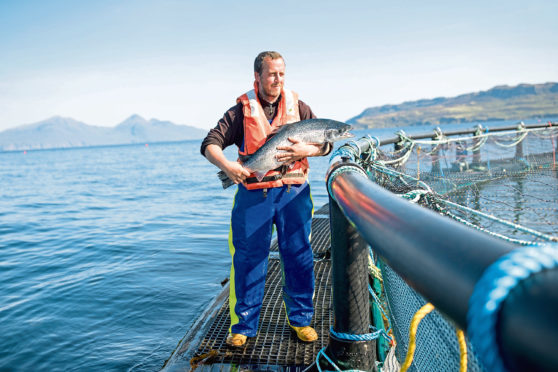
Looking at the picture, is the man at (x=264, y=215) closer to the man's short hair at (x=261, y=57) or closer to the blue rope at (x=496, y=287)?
the man's short hair at (x=261, y=57)

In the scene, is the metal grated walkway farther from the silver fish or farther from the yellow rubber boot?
the silver fish

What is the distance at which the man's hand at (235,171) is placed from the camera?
10.5 feet

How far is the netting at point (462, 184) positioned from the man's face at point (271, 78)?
1212 mm

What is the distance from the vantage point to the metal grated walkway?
3244 mm

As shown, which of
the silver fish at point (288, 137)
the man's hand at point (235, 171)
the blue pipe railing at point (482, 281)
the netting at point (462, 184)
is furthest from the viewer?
the silver fish at point (288, 137)

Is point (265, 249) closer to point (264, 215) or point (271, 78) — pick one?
point (264, 215)

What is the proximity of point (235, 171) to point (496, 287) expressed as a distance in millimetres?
2827

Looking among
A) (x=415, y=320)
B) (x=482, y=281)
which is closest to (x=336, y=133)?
(x=415, y=320)

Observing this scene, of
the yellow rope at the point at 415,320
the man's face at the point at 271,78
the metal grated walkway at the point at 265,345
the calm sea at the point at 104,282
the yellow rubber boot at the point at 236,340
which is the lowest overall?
the calm sea at the point at 104,282

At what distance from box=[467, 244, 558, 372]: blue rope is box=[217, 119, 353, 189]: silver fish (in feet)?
9.39

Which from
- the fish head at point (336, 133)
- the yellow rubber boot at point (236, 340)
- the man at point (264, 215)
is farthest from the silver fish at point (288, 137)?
the yellow rubber boot at point (236, 340)

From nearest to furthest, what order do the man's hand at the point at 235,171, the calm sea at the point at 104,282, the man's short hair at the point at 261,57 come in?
the man's hand at the point at 235,171 < the man's short hair at the point at 261,57 < the calm sea at the point at 104,282

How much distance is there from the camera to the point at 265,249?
11.8 feet

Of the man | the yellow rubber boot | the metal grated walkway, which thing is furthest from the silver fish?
the metal grated walkway
